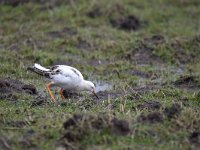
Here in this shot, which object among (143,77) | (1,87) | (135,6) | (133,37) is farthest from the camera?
(135,6)

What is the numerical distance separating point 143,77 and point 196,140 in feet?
15.1

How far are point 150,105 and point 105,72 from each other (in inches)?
130

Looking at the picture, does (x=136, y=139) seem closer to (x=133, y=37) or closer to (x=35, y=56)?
(x=35, y=56)

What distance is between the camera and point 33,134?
7.32 meters

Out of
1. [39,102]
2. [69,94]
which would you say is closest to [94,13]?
[69,94]

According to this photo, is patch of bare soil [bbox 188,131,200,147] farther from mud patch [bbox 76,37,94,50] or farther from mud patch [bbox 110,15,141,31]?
mud patch [bbox 110,15,141,31]

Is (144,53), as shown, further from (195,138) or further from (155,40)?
(195,138)

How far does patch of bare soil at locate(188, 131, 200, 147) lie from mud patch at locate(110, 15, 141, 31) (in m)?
7.67

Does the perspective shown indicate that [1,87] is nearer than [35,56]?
Yes

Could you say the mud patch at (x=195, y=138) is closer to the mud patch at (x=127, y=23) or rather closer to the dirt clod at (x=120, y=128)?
the dirt clod at (x=120, y=128)

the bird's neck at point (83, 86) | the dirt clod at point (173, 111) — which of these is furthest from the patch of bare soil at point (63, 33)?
the dirt clod at point (173, 111)

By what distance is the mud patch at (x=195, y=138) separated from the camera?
7.17 metres

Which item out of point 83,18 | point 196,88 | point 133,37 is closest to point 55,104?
point 196,88

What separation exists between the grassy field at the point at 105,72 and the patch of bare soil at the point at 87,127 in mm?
11
